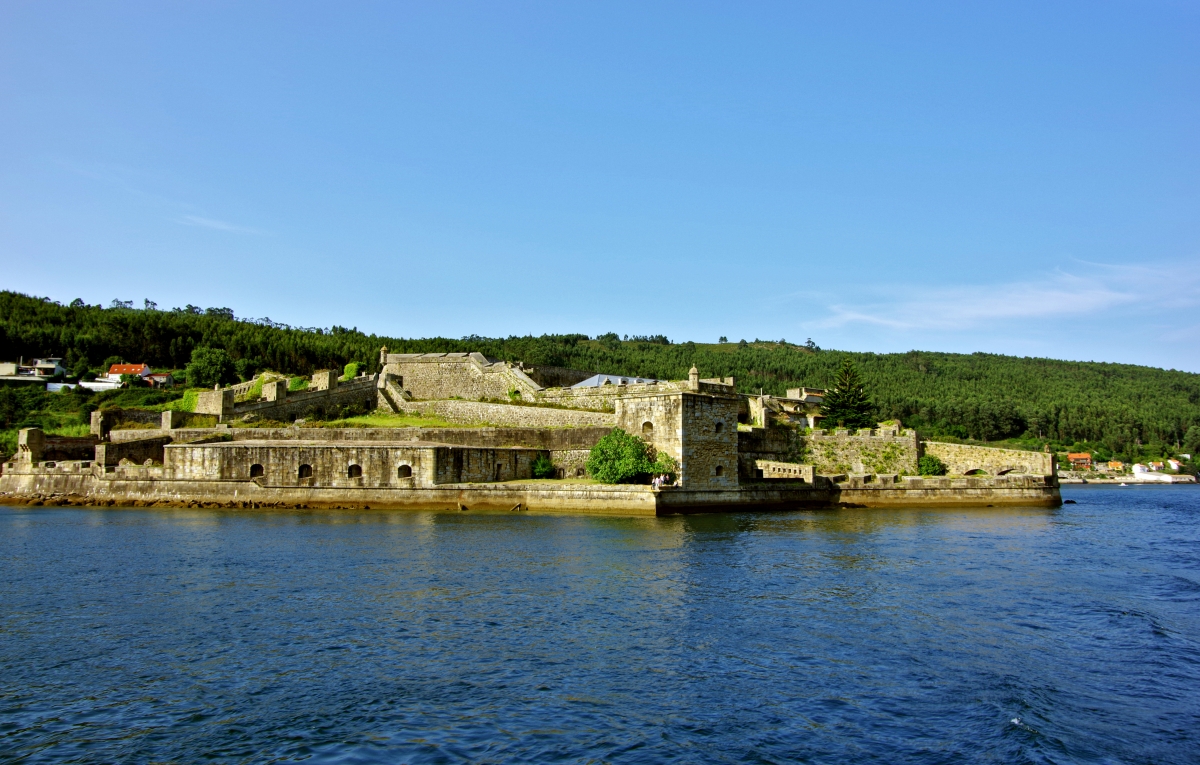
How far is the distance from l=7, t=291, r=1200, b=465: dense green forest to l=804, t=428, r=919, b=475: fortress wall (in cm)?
3196

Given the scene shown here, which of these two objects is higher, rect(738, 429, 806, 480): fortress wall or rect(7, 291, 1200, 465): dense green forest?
rect(7, 291, 1200, 465): dense green forest

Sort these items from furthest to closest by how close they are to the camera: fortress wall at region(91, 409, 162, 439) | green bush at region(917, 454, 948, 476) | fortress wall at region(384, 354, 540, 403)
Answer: fortress wall at region(384, 354, 540, 403) < fortress wall at region(91, 409, 162, 439) < green bush at region(917, 454, 948, 476)

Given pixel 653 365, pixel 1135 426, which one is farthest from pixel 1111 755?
pixel 1135 426

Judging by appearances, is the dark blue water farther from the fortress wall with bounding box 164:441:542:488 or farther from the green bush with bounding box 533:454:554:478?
the green bush with bounding box 533:454:554:478

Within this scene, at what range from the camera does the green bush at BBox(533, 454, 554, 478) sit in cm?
3372

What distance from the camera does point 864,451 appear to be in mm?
38625

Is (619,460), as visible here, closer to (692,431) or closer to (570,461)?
(692,431)

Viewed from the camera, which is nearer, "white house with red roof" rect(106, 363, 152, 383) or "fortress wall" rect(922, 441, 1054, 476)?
"fortress wall" rect(922, 441, 1054, 476)

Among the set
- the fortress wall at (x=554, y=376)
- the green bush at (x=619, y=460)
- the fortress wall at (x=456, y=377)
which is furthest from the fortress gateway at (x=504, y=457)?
the fortress wall at (x=554, y=376)

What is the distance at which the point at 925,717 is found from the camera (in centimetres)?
970

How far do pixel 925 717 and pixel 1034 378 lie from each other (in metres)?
112

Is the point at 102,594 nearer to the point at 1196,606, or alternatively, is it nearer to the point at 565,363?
the point at 1196,606

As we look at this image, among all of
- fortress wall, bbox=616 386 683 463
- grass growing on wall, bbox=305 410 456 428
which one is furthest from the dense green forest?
fortress wall, bbox=616 386 683 463

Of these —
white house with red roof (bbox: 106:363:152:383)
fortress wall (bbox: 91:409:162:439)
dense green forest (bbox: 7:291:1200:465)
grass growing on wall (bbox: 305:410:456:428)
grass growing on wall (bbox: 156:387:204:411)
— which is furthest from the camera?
dense green forest (bbox: 7:291:1200:465)
